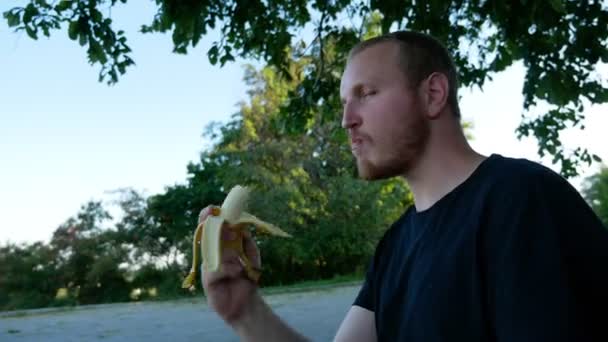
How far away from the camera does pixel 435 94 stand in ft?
5.53

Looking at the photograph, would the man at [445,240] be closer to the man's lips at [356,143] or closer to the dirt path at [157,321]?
the man's lips at [356,143]

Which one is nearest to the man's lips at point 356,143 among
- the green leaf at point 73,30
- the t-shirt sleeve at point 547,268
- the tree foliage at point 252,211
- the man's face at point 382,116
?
the man's face at point 382,116

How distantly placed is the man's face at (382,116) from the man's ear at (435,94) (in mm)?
30

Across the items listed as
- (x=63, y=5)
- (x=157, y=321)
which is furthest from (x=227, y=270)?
(x=157, y=321)

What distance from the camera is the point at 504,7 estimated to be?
5.09 metres

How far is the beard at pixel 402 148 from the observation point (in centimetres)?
164

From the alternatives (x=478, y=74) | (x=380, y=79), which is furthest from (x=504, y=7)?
(x=380, y=79)

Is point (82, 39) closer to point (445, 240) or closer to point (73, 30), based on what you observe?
point (73, 30)

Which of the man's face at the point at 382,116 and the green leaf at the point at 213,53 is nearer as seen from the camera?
the man's face at the point at 382,116

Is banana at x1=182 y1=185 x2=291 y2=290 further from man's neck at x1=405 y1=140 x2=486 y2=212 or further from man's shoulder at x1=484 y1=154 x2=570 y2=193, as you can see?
man's shoulder at x1=484 y1=154 x2=570 y2=193

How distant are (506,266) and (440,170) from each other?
463 millimetres

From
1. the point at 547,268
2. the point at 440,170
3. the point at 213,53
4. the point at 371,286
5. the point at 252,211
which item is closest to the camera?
the point at 547,268

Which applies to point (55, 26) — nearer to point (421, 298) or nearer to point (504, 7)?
point (504, 7)

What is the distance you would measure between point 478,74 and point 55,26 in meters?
4.45
